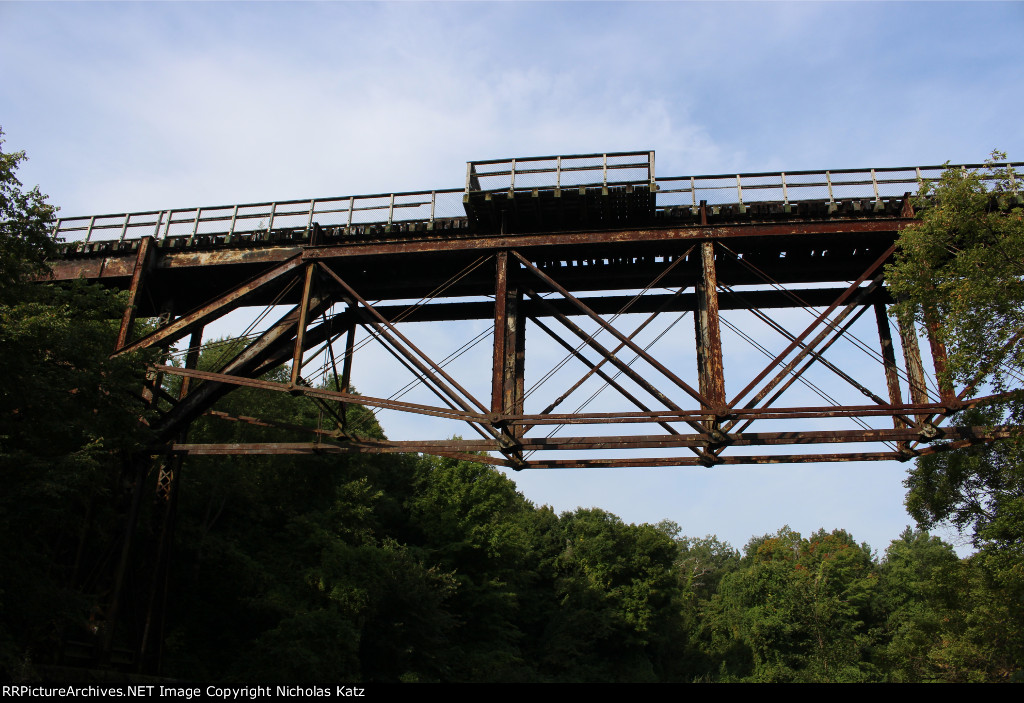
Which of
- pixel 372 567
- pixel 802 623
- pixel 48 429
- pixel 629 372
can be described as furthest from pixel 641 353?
pixel 802 623

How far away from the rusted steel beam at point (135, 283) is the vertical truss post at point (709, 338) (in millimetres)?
12237

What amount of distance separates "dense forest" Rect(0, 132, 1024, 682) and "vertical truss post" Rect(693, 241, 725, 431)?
12.2 ft

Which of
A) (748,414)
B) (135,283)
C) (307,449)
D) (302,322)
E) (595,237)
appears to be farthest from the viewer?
(135,283)

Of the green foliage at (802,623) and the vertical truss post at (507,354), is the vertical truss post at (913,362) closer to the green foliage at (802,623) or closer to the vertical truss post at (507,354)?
the vertical truss post at (507,354)

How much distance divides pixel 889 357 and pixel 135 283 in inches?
641

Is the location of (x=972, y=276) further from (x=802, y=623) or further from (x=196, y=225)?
(x=802, y=623)

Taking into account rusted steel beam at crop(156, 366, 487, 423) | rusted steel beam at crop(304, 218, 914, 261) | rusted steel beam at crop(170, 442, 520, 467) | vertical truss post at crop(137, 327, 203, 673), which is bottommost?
vertical truss post at crop(137, 327, 203, 673)

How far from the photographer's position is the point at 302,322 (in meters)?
14.4

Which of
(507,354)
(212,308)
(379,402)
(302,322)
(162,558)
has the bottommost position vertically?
(162,558)

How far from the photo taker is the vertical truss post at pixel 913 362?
43.6 feet

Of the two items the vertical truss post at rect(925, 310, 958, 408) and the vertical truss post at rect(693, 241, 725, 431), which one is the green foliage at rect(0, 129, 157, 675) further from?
the vertical truss post at rect(925, 310, 958, 408)

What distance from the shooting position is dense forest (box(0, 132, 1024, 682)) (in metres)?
13.1

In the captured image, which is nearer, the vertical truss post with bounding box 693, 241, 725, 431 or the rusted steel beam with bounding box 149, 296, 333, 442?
the vertical truss post with bounding box 693, 241, 725, 431

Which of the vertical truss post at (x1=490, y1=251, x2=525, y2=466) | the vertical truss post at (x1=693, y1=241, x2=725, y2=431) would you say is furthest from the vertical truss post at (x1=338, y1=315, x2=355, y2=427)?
the vertical truss post at (x1=693, y1=241, x2=725, y2=431)
